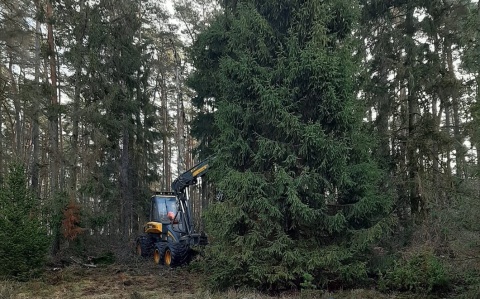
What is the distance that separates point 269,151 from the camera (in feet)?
31.1

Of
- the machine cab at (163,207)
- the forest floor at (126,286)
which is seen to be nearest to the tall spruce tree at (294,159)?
the forest floor at (126,286)

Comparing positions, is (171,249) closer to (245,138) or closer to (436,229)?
(245,138)

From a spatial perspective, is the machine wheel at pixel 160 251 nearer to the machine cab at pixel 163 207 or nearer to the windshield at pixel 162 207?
the machine cab at pixel 163 207

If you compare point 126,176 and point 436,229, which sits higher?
point 126,176

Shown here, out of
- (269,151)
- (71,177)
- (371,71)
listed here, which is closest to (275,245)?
(269,151)

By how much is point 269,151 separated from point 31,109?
8.51 meters

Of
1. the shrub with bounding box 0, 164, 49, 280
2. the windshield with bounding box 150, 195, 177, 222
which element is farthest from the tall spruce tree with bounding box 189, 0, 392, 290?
the windshield with bounding box 150, 195, 177, 222

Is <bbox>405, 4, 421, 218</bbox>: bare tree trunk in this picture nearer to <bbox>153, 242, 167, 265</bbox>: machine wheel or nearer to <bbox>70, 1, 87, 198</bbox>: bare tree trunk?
<bbox>153, 242, 167, 265</bbox>: machine wheel

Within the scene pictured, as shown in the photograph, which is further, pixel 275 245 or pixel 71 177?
pixel 71 177

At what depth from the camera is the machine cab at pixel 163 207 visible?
50.5 feet

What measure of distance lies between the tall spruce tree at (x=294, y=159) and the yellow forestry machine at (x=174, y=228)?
8.90ft

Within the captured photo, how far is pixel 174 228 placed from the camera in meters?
14.2

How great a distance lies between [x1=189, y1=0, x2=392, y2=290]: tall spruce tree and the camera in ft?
30.0

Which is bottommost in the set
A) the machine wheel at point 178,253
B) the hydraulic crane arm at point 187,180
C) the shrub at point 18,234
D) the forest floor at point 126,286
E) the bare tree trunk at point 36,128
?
the forest floor at point 126,286
